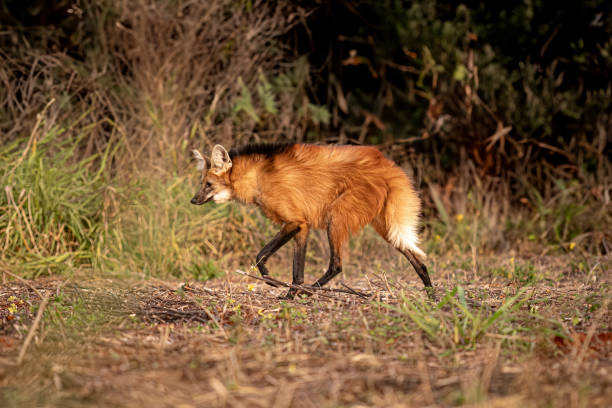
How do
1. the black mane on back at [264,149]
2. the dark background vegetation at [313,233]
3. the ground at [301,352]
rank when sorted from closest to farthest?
the ground at [301,352] < the dark background vegetation at [313,233] < the black mane on back at [264,149]

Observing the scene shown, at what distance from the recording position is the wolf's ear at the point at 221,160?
5.02 m

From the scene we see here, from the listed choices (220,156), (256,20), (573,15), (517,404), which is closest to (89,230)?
(220,156)

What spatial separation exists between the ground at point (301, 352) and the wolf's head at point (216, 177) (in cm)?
130

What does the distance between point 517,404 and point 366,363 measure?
65 cm

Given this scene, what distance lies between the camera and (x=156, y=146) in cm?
674

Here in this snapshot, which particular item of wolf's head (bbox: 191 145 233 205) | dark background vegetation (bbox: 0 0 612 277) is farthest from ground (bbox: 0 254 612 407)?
dark background vegetation (bbox: 0 0 612 277)

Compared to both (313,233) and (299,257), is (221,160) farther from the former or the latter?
(313,233)

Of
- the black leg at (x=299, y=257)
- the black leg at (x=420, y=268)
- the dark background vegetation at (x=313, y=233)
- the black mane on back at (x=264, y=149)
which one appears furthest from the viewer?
the black mane on back at (x=264, y=149)

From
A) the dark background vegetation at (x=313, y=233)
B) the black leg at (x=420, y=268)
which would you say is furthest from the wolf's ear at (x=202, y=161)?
the black leg at (x=420, y=268)

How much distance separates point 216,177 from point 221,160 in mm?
160

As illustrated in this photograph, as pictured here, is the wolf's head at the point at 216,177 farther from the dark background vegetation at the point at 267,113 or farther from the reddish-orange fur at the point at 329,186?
the dark background vegetation at the point at 267,113

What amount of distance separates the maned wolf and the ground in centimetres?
68

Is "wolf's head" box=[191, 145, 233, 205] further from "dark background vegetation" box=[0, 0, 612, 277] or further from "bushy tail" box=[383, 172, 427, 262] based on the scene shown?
"bushy tail" box=[383, 172, 427, 262]

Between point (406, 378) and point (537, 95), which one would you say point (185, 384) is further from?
point (537, 95)
